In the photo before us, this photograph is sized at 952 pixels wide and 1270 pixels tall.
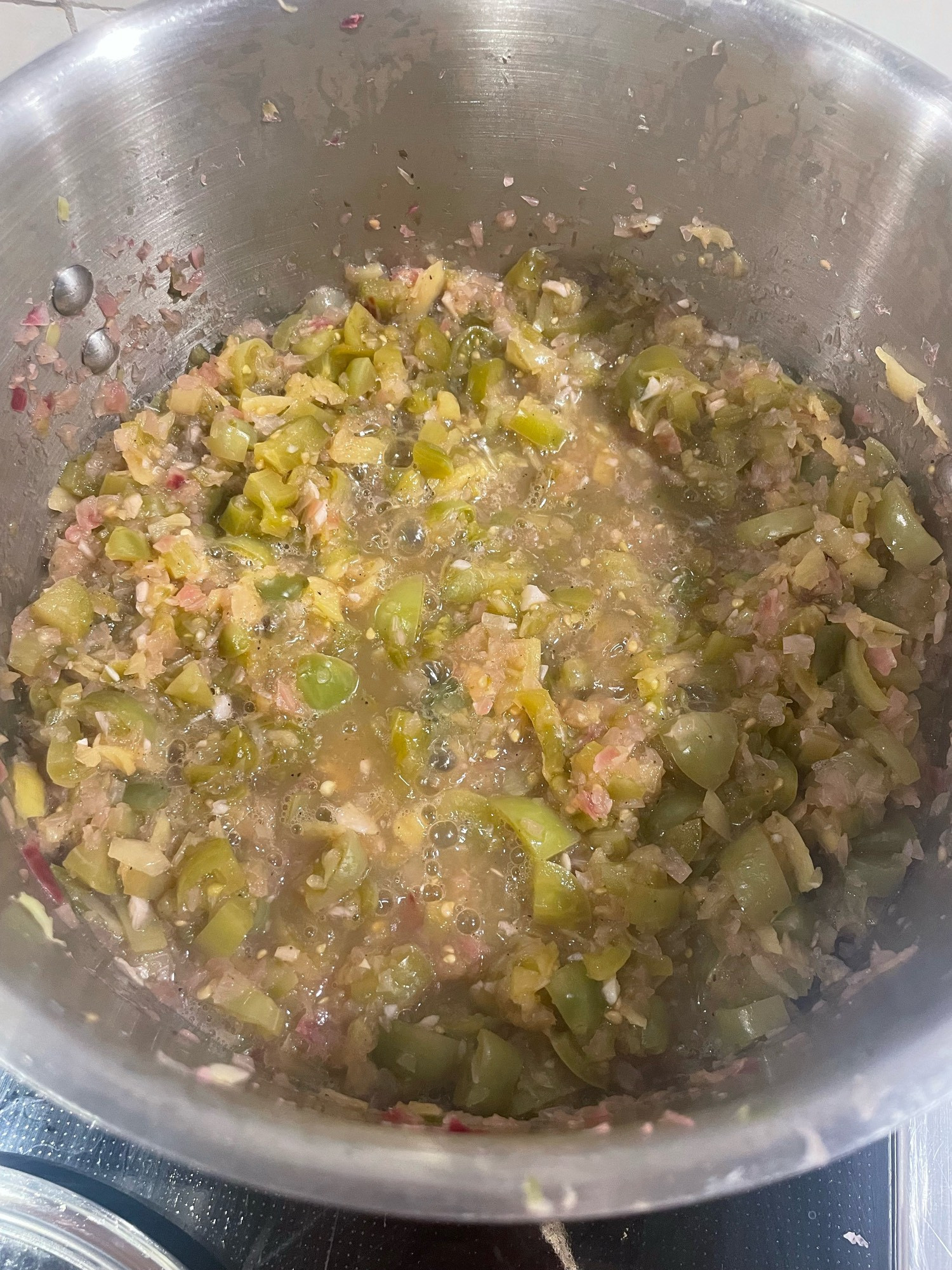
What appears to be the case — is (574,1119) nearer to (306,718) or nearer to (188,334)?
(306,718)

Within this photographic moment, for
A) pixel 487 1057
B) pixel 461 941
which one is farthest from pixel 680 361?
pixel 487 1057

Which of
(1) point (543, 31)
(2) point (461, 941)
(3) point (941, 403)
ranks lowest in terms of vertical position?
(2) point (461, 941)

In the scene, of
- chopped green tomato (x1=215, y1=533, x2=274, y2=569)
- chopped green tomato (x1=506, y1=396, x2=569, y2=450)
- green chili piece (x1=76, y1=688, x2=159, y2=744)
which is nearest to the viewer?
green chili piece (x1=76, y1=688, x2=159, y2=744)

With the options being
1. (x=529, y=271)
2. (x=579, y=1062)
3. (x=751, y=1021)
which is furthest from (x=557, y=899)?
(x=529, y=271)

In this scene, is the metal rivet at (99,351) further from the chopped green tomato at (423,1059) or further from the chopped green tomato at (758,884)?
the chopped green tomato at (758,884)

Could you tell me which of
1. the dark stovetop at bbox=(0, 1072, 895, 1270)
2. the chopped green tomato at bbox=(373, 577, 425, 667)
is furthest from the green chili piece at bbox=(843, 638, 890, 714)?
the chopped green tomato at bbox=(373, 577, 425, 667)

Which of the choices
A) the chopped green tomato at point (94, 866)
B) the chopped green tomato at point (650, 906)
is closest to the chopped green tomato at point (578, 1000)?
the chopped green tomato at point (650, 906)

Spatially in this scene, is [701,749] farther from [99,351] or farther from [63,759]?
[99,351]

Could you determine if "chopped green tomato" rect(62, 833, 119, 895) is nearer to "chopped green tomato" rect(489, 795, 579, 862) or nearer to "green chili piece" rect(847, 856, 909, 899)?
"chopped green tomato" rect(489, 795, 579, 862)
